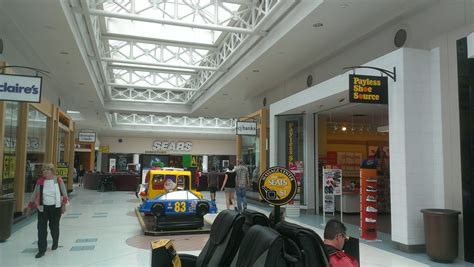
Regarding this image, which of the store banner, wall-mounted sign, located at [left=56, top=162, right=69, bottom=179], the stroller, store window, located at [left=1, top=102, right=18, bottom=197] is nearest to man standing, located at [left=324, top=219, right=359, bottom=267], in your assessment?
store window, located at [left=1, top=102, right=18, bottom=197]

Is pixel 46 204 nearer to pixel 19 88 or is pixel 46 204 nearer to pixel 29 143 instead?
pixel 19 88

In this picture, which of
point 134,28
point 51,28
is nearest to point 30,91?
point 51,28

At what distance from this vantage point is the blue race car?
7438mm

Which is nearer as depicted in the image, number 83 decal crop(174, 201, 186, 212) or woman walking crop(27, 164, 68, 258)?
woman walking crop(27, 164, 68, 258)

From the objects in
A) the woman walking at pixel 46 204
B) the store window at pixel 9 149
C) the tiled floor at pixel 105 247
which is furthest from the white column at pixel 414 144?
the store window at pixel 9 149

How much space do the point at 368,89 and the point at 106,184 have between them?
16.3 m

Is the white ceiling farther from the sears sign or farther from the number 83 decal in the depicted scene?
the number 83 decal

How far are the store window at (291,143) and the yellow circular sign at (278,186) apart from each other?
8.55 m

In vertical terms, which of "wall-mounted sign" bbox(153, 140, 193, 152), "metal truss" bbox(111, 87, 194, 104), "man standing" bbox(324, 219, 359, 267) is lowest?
"man standing" bbox(324, 219, 359, 267)

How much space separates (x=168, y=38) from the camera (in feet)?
37.5

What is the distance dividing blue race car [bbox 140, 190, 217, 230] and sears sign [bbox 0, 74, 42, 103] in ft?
9.72

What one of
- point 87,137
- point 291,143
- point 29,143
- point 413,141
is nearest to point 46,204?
point 29,143

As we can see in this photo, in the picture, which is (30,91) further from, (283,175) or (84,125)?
(84,125)

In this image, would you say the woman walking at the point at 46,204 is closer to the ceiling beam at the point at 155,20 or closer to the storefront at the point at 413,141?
the ceiling beam at the point at 155,20
